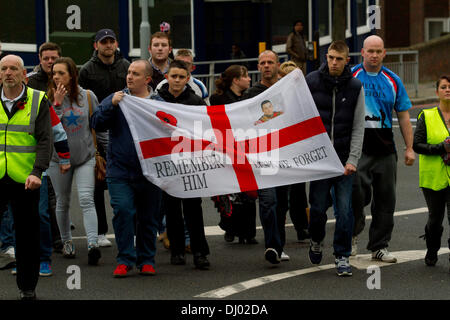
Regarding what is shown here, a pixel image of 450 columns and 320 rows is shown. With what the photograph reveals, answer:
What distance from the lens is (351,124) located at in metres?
8.80

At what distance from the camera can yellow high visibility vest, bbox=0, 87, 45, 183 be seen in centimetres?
777

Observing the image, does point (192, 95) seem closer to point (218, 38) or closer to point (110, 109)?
point (110, 109)

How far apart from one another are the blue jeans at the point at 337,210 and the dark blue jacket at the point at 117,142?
5.18ft

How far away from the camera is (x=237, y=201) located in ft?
34.2

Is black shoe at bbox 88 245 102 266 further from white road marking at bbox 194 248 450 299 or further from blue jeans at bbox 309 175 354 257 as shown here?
blue jeans at bbox 309 175 354 257

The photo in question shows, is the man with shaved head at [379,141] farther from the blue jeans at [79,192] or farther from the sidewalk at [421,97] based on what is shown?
the sidewalk at [421,97]

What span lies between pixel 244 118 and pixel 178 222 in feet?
3.90

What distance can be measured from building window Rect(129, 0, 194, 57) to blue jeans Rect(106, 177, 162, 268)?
54.1ft

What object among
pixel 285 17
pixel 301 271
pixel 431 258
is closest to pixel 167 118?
pixel 301 271

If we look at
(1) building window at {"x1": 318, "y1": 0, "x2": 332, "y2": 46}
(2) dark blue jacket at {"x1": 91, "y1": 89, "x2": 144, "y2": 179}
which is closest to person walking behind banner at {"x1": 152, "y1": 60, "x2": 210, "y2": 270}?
(2) dark blue jacket at {"x1": 91, "y1": 89, "x2": 144, "y2": 179}

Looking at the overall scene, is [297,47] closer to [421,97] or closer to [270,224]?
[421,97]

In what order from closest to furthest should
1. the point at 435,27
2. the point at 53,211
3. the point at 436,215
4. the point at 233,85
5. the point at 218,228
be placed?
1. the point at 436,215
2. the point at 233,85
3. the point at 53,211
4. the point at 218,228
5. the point at 435,27

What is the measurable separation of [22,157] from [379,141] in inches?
133
